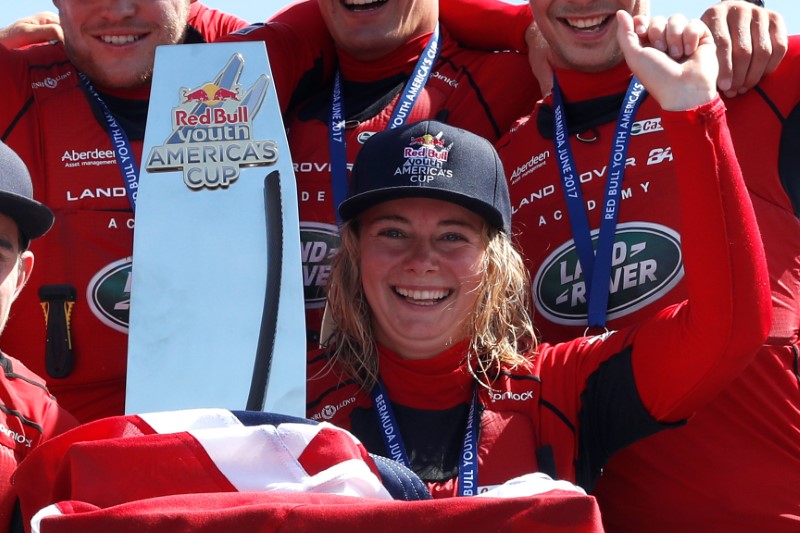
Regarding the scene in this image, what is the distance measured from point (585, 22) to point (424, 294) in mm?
1114

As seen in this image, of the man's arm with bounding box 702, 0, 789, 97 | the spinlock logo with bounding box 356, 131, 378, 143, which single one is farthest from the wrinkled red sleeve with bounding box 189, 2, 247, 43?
the man's arm with bounding box 702, 0, 789, 97

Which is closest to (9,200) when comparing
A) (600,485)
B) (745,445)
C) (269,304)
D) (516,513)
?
(269,304)

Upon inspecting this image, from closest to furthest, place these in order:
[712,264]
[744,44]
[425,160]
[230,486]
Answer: [230,486] → [712,264] → [425,160] → [744,44]

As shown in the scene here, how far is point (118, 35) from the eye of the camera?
3684 mm

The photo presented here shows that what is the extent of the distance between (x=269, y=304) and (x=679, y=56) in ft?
4.00

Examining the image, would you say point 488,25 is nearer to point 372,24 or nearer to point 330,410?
point 372,24

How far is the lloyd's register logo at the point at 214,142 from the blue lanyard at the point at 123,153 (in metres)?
0.15

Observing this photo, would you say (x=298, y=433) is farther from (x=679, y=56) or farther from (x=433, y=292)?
(x=679, y=56)

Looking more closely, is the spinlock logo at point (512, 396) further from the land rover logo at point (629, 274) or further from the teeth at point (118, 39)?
the teeth at point (118, 39)

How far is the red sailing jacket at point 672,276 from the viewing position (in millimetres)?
2869

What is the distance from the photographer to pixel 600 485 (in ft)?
9.80

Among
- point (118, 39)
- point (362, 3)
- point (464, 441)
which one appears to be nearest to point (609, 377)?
point (464, 441)

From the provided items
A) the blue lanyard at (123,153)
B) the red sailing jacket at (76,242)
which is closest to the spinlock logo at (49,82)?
the red sailing jacket at (76,242)

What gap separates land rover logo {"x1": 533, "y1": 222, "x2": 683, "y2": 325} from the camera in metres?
3.06
